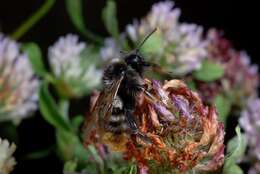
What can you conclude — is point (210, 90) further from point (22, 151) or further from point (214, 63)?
point (22, 151)

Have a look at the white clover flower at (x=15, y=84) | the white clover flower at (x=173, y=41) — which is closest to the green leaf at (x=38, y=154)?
the white clover flower at (x=15, y=84)

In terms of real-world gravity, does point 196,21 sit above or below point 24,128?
above

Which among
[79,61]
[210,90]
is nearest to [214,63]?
[210,90]

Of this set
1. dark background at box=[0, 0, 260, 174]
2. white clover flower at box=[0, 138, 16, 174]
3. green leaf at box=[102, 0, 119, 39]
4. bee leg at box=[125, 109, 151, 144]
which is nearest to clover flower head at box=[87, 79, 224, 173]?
bee leg at box=[125, 109, 151, 144]

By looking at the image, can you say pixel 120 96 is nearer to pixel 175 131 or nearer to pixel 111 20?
pixel 175 131

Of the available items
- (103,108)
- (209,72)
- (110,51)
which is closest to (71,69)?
(110,51)

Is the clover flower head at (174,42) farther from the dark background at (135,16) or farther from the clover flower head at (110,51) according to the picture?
the dark background at (135,16)
